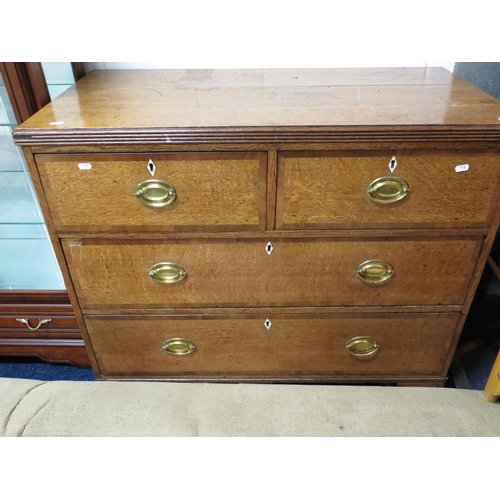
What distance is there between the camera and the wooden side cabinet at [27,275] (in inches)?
52.5

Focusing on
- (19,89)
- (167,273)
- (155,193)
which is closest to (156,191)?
(155,193)

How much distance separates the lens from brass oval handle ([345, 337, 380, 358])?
49.2 inches

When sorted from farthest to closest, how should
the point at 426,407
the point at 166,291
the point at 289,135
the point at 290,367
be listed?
the point at 290,367 → the point at 166,291 → the point at 426,407 → the point at 289,135

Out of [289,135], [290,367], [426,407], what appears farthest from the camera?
[290,367]

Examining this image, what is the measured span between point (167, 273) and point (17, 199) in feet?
2.07

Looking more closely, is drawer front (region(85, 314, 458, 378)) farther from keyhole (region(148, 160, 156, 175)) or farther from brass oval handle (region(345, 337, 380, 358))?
keyhole (region(148, 160, 156, 175))

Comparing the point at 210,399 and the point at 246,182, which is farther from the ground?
the point at 246,182

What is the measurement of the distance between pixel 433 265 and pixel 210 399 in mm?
645

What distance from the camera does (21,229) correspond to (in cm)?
145

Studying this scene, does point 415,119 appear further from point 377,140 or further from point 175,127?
point 175,127

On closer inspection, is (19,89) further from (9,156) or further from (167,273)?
(167,273)

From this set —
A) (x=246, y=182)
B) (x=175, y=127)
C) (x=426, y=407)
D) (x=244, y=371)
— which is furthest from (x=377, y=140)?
(x=244, y=371)

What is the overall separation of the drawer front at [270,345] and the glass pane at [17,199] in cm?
42

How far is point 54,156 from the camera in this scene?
95cm
